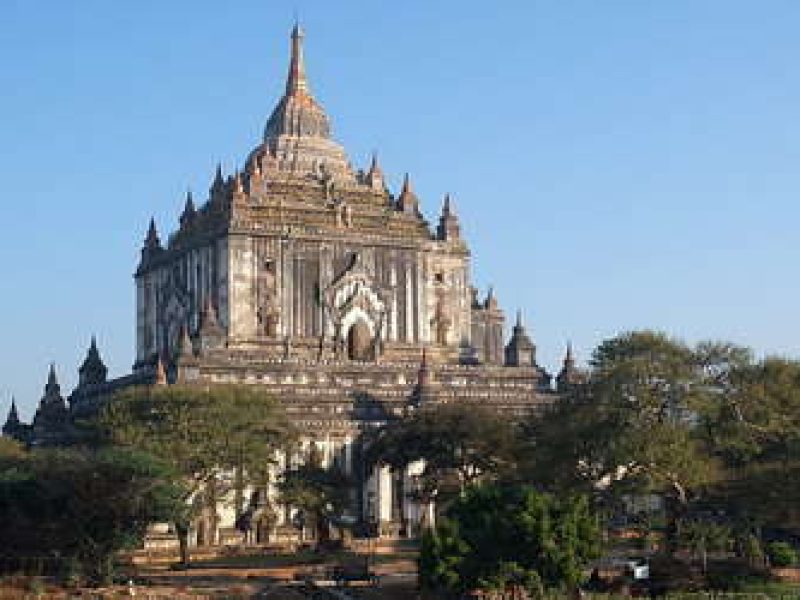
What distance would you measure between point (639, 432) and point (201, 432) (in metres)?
23.3

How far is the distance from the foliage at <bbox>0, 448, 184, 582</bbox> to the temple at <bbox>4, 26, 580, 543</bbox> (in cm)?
1995

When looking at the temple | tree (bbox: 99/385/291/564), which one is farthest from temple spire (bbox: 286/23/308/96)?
tree (bbox: 99/385/291/564)

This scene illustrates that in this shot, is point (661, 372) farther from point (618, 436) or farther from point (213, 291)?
point (213, 291)

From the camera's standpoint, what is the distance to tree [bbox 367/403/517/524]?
76.7 meters

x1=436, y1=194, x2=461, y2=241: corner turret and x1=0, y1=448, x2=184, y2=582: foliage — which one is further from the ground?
x1=436, y1=194, x2=461, y2=241: corner turret

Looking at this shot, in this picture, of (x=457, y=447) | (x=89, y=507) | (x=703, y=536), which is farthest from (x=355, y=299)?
(x=703, y=536)

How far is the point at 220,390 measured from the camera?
77875 millimetres

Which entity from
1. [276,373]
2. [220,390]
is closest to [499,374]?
[276,373]

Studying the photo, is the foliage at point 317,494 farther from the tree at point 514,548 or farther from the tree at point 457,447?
the tree at point 514,548

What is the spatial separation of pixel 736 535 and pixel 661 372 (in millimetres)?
7529

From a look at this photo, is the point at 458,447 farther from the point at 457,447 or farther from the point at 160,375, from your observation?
the point at 160,375

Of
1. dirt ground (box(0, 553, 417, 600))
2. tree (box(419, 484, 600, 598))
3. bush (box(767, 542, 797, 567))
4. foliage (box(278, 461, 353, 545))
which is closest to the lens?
tree (box(419, 484, 600, 598))

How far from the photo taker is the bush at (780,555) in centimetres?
6381

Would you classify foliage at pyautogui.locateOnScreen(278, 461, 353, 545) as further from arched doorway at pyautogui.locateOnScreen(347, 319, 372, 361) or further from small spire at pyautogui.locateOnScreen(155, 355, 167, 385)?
arched doorway at pyautogui.locateOnScreen(347, 319, 372, 361)
